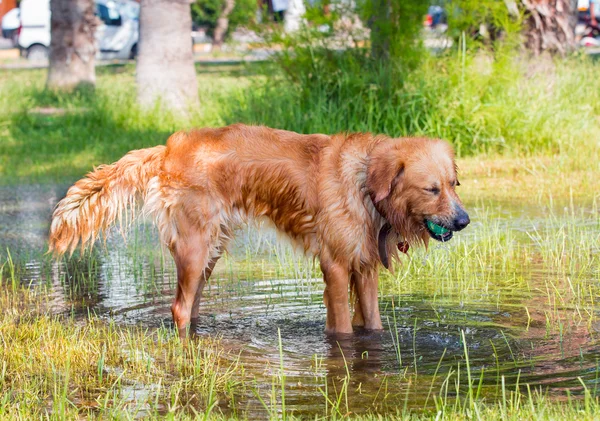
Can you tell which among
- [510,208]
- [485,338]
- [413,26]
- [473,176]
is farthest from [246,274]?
[413,26]

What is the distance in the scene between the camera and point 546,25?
1466cm

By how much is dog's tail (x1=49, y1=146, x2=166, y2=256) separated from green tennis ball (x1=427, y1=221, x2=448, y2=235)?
1.89 metres

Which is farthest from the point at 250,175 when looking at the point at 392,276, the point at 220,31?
the point at 220,31

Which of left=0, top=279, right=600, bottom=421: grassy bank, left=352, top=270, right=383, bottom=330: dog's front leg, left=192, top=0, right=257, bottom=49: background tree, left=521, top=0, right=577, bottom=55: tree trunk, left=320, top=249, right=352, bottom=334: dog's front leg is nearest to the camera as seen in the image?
left=0, top=279, right=600, bottom=421: grassy bank

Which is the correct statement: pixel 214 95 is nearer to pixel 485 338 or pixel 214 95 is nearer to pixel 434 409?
pixel 485 338

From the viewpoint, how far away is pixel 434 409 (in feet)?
15.4

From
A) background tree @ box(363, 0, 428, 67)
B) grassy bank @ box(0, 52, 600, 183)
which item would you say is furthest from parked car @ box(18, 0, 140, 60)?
background tree @ box(363, 0, 428, 67)

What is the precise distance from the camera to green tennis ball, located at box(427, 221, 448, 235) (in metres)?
6.01

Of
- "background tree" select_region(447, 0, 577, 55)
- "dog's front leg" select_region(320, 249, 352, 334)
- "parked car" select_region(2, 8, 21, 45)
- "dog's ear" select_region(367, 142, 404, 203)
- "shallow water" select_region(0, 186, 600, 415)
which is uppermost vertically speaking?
"background tree" select_region(447, 0, 577, 55)

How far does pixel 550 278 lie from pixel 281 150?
2.48 meters

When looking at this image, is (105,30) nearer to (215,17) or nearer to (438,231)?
(215,17)

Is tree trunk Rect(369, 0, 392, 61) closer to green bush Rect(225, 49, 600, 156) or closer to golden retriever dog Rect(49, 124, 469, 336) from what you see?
green bush Rect(225, 49, 600, 156)

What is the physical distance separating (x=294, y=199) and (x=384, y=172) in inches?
26.6

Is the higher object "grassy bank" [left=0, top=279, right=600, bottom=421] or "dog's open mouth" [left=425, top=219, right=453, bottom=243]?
"dog's open mouth" [left=425, top=219, right=453, bottom=243]
